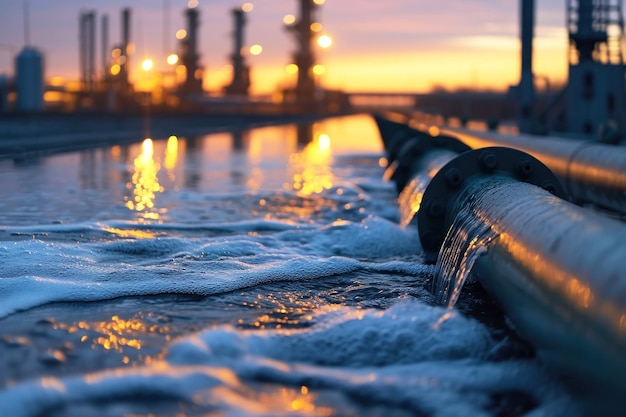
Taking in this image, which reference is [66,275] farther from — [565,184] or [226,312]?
[565,184]

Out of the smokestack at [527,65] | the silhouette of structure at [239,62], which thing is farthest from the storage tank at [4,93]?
the smokestack at [527,65]

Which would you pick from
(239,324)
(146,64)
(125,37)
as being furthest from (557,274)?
(125,37)

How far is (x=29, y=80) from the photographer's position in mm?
62344

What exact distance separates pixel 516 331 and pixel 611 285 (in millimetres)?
1583

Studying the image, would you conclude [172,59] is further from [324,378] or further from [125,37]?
[324,378]

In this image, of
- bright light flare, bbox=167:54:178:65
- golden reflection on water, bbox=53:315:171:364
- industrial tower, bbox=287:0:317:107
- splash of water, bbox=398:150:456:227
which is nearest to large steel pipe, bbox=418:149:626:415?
golden reflection on water, bbox=53:315:171:364

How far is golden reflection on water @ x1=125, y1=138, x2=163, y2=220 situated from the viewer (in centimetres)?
1030

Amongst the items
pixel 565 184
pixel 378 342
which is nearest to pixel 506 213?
pixel 378 342

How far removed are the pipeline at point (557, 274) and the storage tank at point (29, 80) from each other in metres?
60.2

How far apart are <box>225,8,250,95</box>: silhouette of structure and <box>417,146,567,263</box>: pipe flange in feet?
250

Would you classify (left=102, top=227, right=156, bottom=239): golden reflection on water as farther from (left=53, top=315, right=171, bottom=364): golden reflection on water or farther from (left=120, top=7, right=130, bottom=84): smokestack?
(left=120, top=7, right=130, bottom=84): smokestack

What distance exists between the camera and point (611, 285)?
2953 mm

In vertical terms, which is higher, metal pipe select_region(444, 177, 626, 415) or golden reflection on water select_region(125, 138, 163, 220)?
metal pipe select_region(444, 177, 626, 415)

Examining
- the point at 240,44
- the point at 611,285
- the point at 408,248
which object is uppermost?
the point at 240,44
